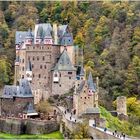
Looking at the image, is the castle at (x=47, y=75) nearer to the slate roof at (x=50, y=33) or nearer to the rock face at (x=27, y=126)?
the slate roof at (x=50, y=33)

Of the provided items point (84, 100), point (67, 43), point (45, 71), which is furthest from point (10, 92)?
point (67, 43)

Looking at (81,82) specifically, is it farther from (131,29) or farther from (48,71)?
(131,29)

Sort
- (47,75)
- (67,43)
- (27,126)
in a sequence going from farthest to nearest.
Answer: (67,43), (47,75), (27,126)

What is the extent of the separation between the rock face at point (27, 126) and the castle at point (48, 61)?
5388 millimetres

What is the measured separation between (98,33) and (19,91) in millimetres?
40543

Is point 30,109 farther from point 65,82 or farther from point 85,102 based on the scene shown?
point 85,102

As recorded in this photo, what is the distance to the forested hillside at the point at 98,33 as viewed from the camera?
89.1m

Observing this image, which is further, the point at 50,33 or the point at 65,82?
the point at 50,33

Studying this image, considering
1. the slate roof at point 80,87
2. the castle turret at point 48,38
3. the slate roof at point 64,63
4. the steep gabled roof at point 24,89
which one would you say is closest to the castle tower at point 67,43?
the slate roof at point 64,63

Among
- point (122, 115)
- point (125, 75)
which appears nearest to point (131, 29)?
point (125, 75)

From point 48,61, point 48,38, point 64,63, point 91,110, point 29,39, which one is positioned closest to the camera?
point 91,110

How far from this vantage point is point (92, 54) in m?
95.4

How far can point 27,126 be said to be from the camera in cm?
6122

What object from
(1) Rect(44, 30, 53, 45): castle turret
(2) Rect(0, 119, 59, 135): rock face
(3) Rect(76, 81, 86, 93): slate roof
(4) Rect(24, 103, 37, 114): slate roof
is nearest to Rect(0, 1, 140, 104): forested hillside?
(1) Rect(44, 30, 53, 45): castle turret
